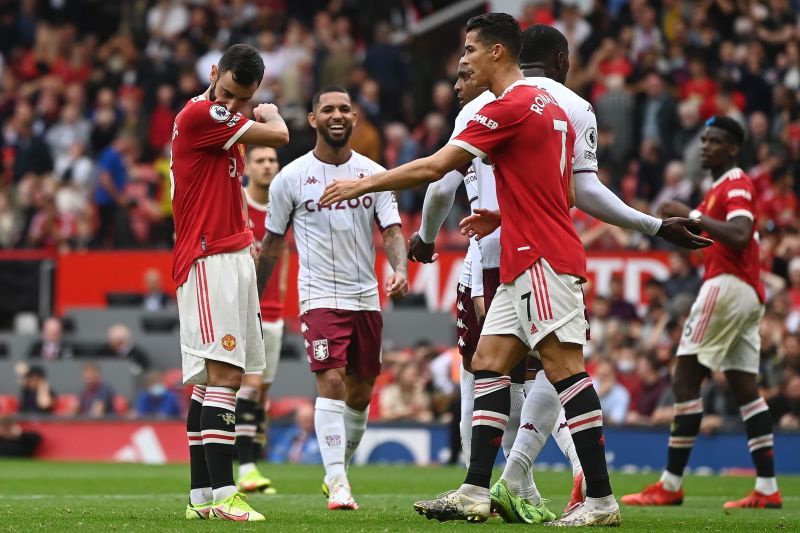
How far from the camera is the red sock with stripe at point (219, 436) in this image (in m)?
8.50

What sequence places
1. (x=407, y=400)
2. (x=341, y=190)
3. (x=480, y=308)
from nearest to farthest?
(x=341, y=190)
(x=480, y=308)
(x=407, y=400)

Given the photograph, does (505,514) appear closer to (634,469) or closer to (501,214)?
(501,214)

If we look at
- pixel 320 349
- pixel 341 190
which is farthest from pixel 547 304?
pixel 320 349

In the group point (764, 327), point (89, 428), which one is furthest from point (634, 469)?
point (89, 428)

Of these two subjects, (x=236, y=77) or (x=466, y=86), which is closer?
(x=236, y=77)

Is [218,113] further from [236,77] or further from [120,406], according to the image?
[120,406]

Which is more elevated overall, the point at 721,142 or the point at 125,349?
the point at 721,142

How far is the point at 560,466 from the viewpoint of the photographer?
17.1m

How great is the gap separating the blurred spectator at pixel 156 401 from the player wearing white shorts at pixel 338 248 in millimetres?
9042

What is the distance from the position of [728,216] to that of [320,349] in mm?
3384

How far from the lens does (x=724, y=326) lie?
11344 millimetres

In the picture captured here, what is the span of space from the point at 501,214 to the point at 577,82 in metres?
13.2

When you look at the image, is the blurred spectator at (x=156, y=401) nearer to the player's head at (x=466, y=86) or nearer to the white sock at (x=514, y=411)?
the white sock at (x=514, y=411)

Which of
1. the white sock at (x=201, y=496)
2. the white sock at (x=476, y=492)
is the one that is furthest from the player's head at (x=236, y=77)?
the white sock at (x=476, y=492)
